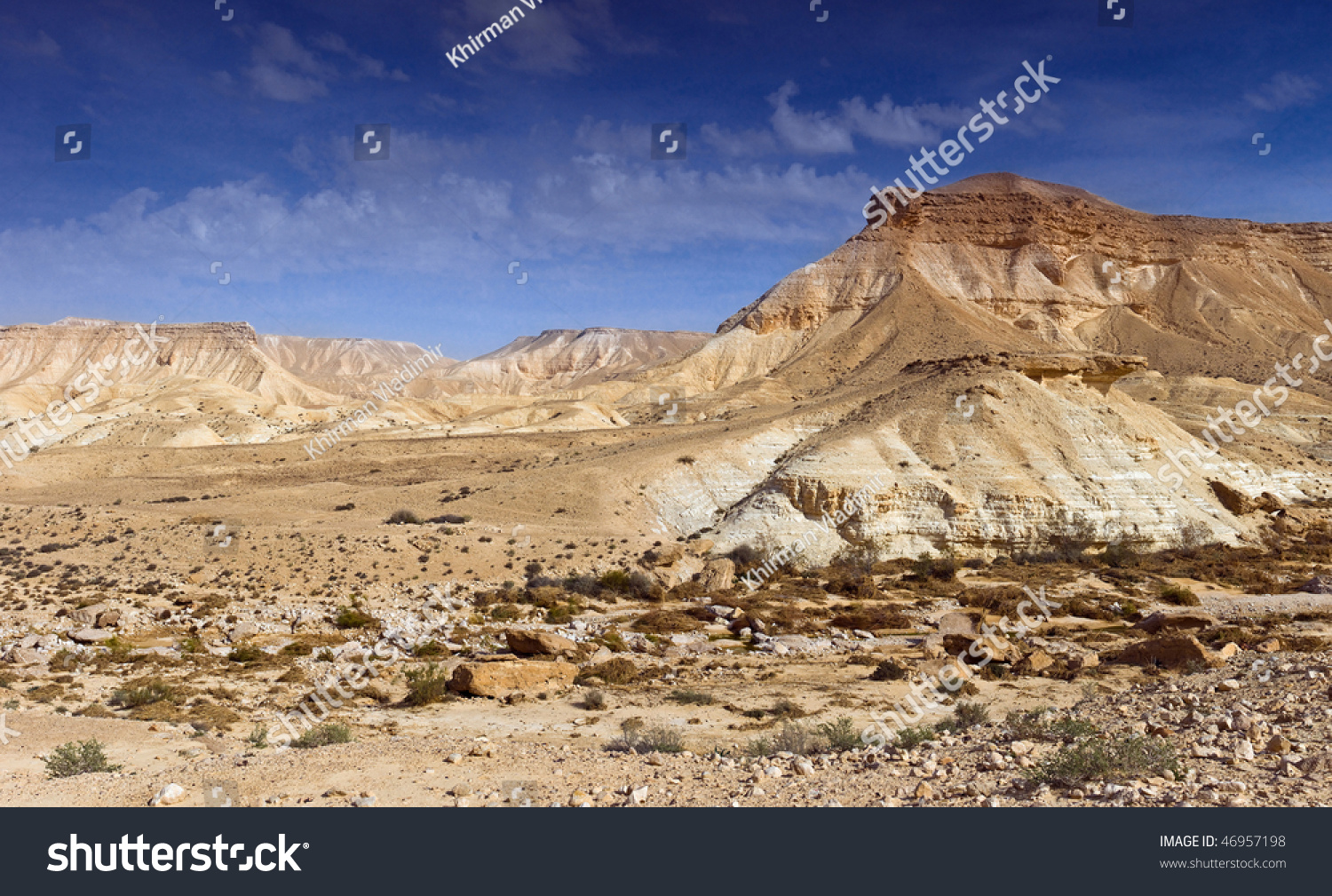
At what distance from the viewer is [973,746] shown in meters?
8.87

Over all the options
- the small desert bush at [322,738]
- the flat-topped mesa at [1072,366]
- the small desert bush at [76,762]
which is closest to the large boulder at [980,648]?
the small desert bush at [322,738]

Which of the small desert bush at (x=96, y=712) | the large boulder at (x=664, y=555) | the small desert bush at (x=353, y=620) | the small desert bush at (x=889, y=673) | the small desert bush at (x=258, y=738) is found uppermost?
the large boulder at (x=664, y=555)

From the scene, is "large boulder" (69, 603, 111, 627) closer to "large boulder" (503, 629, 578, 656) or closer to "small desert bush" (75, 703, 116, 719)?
"small desert bush" (75, 703, 116, 719)

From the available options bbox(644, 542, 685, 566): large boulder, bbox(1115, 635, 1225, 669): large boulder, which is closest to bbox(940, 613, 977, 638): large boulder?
bbox(1115, 635, 1225, 669): large boulder

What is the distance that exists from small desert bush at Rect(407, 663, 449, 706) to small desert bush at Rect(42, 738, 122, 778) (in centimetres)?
487

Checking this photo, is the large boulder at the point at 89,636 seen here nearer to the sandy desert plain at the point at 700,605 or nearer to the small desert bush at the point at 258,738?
the sandy desert plain at the point at 700,605

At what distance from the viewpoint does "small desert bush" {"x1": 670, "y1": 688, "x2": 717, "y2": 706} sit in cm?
1464

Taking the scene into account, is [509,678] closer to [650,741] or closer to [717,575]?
[650,741]

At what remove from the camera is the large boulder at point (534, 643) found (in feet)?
56.7

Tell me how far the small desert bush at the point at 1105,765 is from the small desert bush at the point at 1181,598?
2013 centimetres

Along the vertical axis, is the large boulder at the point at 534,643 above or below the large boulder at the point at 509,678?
above

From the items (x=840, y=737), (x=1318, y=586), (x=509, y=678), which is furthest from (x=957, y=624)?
(x=1318, y=586)
